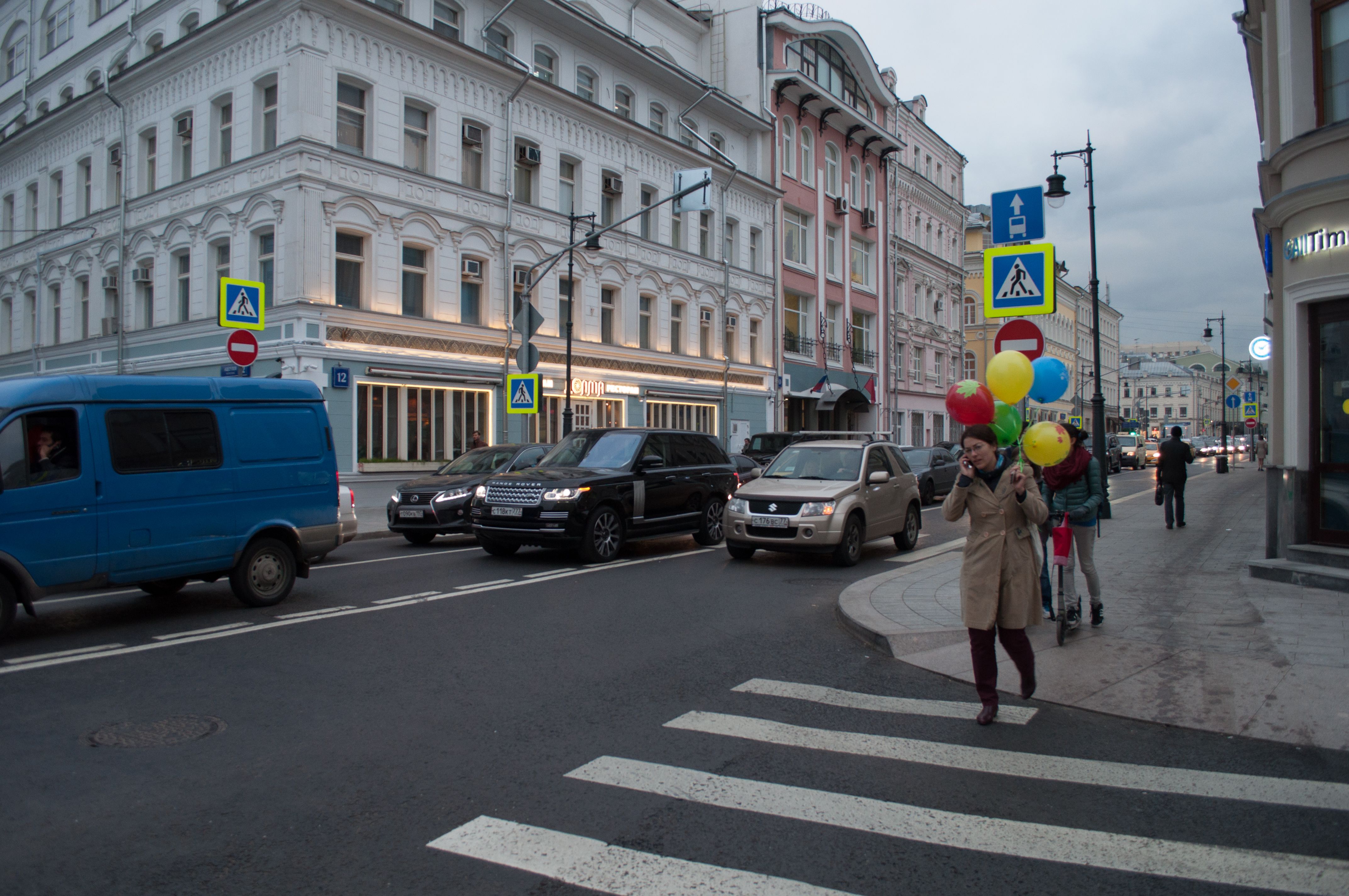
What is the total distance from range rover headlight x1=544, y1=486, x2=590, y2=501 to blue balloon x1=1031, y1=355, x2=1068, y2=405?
6.69 metres

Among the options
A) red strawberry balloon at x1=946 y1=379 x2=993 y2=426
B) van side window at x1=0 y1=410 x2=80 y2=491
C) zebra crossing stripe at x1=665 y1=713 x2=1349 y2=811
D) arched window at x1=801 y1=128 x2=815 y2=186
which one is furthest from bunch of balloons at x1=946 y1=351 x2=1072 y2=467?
arched window at x1=801 y1=128 x2=815 y2=186

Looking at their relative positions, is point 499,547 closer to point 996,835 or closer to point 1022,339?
point 1022,339

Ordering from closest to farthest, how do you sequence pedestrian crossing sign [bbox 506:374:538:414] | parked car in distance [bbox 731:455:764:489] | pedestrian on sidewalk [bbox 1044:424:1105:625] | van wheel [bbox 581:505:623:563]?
pedestrian on sidewalk [bbox 1044:424:1105:625] < van wheel [bbox 581:505:623:563] < pedestrian crossing sign [bbox 506:374:538:414] < parked car in distance [bbox 731:455:764:489]

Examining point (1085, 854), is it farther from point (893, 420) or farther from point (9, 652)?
point (893, 420)

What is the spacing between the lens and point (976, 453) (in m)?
5.34

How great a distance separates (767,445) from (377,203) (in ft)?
41.2

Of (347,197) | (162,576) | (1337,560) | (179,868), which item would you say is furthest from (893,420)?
(179,868)

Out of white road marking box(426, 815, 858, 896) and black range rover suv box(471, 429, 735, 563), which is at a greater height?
black range rover suv box(471, 429, 735, 563)

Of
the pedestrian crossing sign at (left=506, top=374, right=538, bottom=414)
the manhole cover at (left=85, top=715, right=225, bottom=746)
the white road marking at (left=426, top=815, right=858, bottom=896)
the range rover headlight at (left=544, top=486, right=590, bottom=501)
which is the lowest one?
the white road marking at (left=426, top=815, right=858, bottom=896)

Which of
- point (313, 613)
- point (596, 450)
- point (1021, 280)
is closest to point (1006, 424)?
point (1021, 280)

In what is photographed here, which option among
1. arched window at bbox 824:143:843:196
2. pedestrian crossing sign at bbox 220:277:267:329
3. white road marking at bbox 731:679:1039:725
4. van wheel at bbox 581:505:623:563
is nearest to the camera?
white road marking at bbox 731:679:1039:725

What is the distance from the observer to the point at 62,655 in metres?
7.04

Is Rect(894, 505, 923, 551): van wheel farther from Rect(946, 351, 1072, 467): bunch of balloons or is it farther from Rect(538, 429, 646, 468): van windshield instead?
Rect(946, 351, 1072, 467): bunch of balloons

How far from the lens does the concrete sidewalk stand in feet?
18.3
